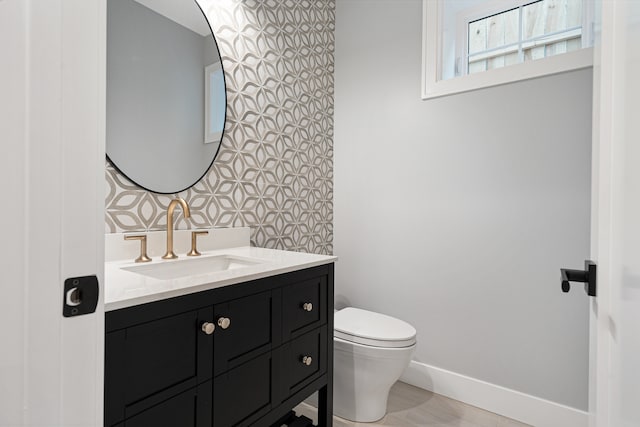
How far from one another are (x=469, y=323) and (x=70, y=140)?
2010 millimetres

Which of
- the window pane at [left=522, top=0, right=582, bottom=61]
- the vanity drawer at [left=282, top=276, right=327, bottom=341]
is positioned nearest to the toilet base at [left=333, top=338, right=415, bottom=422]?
the vanity drawer at [left=282, top=276, right=327, bottom=341]

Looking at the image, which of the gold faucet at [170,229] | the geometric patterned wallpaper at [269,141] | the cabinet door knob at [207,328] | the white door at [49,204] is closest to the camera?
the white door at [49,204]

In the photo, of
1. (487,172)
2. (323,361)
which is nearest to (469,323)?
(487,172)

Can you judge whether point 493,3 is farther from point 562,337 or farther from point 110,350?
point 110,350

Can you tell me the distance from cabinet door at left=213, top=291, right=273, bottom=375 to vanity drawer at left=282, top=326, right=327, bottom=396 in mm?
139

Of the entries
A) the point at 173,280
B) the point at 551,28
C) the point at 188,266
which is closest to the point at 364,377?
the point at 188,266

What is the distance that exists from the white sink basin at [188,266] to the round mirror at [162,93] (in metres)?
0.33

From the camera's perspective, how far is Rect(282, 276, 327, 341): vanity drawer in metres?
1.25

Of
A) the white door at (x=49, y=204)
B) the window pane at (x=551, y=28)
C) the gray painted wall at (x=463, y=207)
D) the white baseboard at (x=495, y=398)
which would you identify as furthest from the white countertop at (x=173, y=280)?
the window pane at (x=551, y=28)

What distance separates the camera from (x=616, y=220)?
68 centimetres

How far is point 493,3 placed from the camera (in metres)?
2.02

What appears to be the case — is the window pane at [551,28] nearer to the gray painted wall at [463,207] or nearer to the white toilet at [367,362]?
the gray painted wall at [463,207]

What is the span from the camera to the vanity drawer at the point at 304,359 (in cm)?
125

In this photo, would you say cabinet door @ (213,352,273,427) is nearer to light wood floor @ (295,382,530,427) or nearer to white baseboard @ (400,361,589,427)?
light wood floor @ (295,382,530,427)
